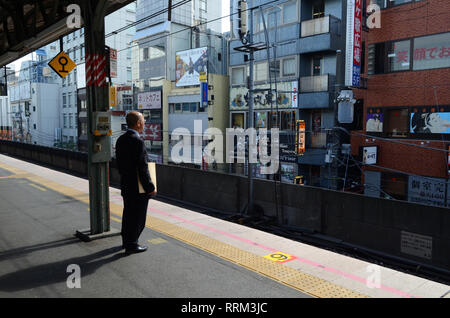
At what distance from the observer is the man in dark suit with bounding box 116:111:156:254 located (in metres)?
5.41

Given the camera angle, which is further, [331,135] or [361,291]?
[331,135]

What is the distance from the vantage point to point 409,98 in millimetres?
19062

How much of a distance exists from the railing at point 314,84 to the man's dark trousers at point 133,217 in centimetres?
2062

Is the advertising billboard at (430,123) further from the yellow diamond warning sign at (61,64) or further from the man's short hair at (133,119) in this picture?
the man's short hair at (133,119)

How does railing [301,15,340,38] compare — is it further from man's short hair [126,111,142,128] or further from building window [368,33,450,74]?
man's short hair [126,111,142,128]

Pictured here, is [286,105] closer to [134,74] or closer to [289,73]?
[289,73]

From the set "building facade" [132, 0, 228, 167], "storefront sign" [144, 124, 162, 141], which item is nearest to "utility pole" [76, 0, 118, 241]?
"building facade" [132, 0, 228, 167]

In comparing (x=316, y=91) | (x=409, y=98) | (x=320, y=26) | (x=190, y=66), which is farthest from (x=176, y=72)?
(x=409, y=98)

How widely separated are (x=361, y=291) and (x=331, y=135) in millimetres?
19335

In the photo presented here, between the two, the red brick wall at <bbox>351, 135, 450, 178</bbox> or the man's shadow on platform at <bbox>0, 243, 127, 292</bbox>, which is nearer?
the man's shadow on platform at <bbox>0, 243, 127, 292</bbox>

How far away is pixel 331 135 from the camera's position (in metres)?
22.9

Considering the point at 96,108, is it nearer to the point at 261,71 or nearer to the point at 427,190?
the point at 427,190

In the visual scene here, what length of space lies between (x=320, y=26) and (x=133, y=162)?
72.5ft
